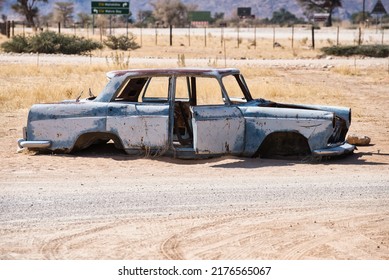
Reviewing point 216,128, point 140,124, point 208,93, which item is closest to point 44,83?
point 208,93

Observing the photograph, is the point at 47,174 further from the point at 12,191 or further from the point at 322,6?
the point at 322,6

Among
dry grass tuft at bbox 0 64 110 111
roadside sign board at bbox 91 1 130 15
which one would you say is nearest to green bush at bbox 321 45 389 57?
dry grass tuft at bbox 0 64 110 111

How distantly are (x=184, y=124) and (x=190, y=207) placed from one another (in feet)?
12.3

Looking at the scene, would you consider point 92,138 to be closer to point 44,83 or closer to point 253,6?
point 44,83

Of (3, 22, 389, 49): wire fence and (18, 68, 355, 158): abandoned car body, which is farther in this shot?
(3, 22, 389, 49): wire fence

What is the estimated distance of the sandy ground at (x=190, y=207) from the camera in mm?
7969

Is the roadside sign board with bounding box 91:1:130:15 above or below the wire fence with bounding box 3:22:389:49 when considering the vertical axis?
above

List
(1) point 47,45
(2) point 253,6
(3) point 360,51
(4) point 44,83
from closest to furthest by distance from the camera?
(4) point 44,83, (3) point 360,51, (1) point 47,45, (2) point 253,6

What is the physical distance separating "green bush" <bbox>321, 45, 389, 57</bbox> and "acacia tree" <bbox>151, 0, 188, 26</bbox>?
57174mm

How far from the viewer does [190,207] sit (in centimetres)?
953

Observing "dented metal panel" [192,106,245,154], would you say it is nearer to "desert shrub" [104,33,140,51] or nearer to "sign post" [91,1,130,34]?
"desert shrub" [104,33,140,51]

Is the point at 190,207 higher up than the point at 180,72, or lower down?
lower down

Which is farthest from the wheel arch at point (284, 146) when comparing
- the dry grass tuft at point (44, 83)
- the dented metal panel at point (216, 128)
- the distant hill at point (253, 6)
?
the distant hill at point (253, 6)

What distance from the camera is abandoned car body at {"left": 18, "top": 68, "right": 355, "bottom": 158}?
12219mm
